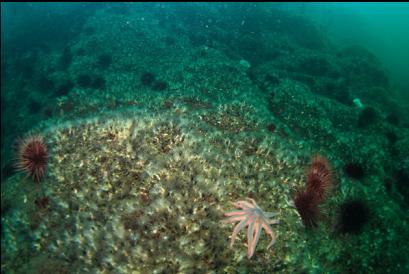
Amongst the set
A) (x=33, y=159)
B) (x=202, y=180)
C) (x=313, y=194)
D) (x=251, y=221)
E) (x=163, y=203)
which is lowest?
(x=33, y=159)

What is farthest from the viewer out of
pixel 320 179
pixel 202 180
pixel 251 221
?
pixel 320 179

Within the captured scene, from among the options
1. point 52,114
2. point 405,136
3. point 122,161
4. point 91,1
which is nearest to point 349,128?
point 405,136

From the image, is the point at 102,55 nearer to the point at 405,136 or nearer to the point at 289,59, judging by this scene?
the point at 289,59

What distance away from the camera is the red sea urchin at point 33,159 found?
852 cm

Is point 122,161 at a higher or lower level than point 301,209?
higher

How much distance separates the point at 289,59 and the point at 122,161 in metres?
22.1

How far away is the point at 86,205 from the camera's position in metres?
7.59

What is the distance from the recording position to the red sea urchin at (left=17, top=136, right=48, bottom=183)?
28.0 ft

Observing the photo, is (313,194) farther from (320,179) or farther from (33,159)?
(33,159)

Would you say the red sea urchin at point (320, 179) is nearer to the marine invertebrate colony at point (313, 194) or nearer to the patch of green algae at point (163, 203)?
the marine invertebrate colony at point (313, 194)

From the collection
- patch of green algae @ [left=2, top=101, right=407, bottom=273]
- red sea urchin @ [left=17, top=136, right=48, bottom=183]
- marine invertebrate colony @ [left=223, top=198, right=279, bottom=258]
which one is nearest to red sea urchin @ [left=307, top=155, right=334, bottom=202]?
patch of green algae @ [left=2, top=101, right=407, bottom=273]

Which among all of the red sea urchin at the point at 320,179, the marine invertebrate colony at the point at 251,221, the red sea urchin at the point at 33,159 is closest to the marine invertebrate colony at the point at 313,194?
the red sea urchin at the point at 320,179

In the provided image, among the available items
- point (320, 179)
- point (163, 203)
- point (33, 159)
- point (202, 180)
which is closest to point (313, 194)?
point (320, 179)

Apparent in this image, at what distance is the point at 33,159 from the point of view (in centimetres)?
859
